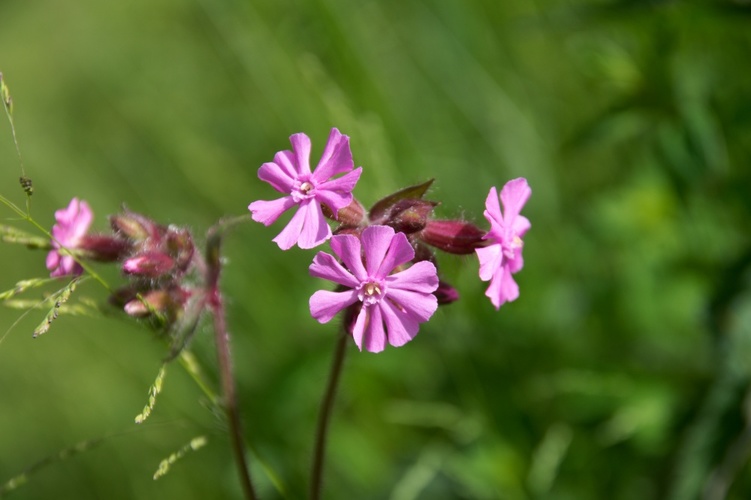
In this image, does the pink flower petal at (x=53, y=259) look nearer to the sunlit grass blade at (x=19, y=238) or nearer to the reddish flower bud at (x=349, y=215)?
the sunlit grass blade at (x=19, y=238)

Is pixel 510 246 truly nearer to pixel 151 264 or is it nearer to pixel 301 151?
pixel 301 151

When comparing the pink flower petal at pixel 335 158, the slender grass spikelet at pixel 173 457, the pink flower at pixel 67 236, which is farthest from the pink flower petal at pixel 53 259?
the pink flower petal at pixel 335 158

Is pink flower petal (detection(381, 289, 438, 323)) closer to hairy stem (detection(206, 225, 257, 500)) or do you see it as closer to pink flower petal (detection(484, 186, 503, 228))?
pink flower petal (detection(484, 186, 503, 228))

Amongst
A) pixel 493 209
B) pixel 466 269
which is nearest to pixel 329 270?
pixel 493 209

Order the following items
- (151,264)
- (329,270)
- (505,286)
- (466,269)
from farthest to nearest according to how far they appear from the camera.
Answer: (466,269) → (151,264) → (505,286) → (329,270)

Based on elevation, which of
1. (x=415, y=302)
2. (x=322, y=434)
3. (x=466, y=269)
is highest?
(x=466, y=269)

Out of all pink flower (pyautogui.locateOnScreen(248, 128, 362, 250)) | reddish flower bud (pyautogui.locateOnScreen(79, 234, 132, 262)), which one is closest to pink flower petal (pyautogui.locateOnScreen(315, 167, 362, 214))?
pink flower (pyautogui.locateOnScreen(248, 128, 362, 250))

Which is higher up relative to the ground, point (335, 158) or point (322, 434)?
point (335, 158)
